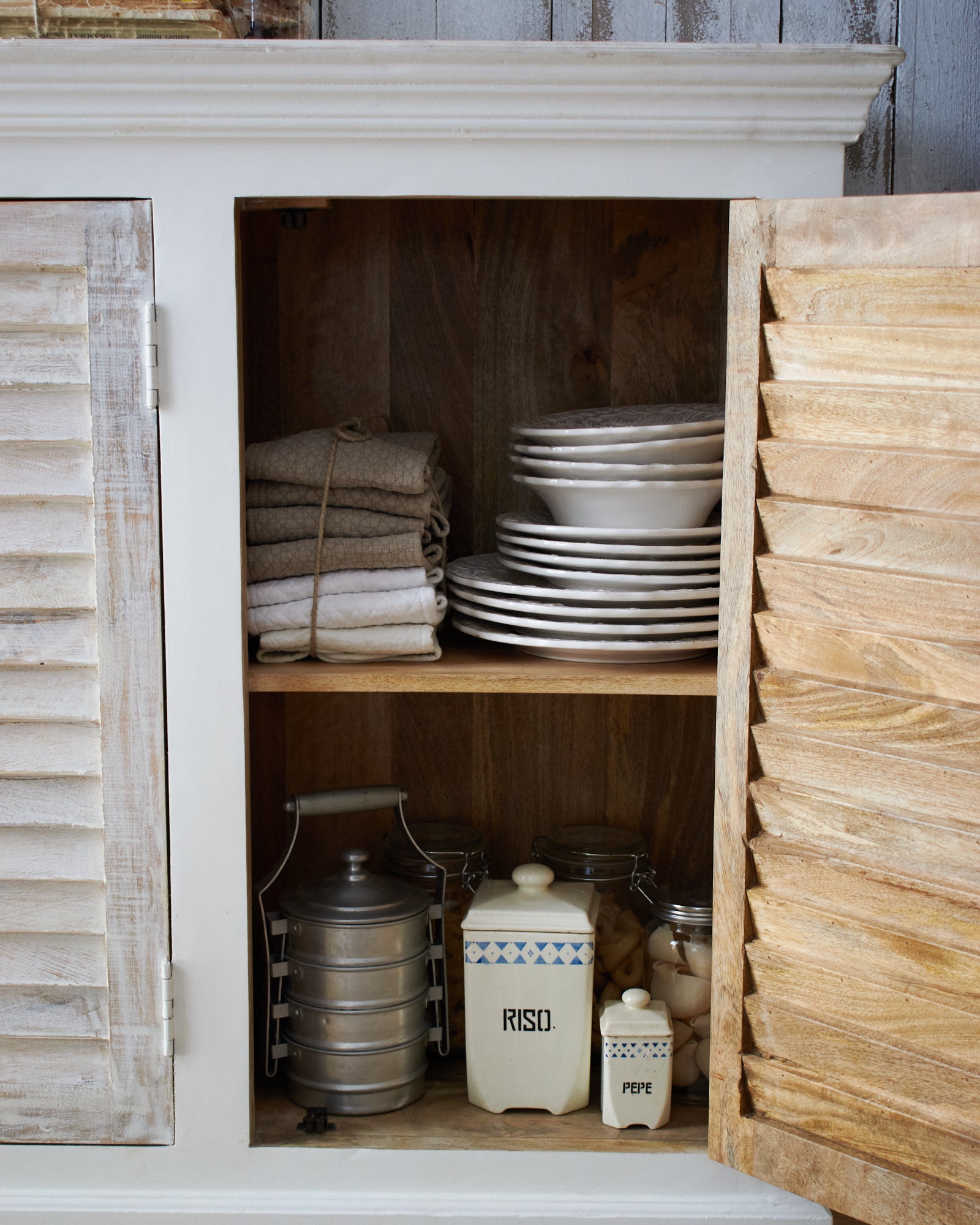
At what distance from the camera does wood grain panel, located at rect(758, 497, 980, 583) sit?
2.79 feet

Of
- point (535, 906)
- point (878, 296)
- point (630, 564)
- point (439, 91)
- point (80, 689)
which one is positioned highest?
point (439, 91)

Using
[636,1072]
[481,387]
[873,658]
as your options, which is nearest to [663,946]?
[636,1072]

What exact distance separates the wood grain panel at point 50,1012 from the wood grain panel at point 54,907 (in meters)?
0.01

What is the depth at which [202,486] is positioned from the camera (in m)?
1.02

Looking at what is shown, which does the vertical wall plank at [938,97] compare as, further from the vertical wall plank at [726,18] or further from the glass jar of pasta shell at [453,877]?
the glass jar of pasta shell at [453,877]

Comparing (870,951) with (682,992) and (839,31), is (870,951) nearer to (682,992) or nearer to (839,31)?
(682,992)

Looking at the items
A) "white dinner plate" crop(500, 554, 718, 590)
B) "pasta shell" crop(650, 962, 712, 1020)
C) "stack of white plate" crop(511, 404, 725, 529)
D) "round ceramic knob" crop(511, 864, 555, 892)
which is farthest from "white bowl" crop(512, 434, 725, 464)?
"pasta shell" crop(650, 962, 712, 1020)

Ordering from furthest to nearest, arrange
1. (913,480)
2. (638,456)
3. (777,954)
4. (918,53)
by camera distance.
Answer: 1. (918,53)
2. (638,456)
3. (777,954)
4. (913,480)

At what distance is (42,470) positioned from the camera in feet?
3.34

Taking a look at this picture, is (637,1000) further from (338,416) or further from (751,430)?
(338,416)

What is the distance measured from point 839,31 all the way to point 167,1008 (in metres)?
1.33

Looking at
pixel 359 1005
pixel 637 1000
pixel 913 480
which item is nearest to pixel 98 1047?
pixel 359 1005

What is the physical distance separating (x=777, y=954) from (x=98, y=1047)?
63 cm

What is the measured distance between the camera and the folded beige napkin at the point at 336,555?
112 cm
